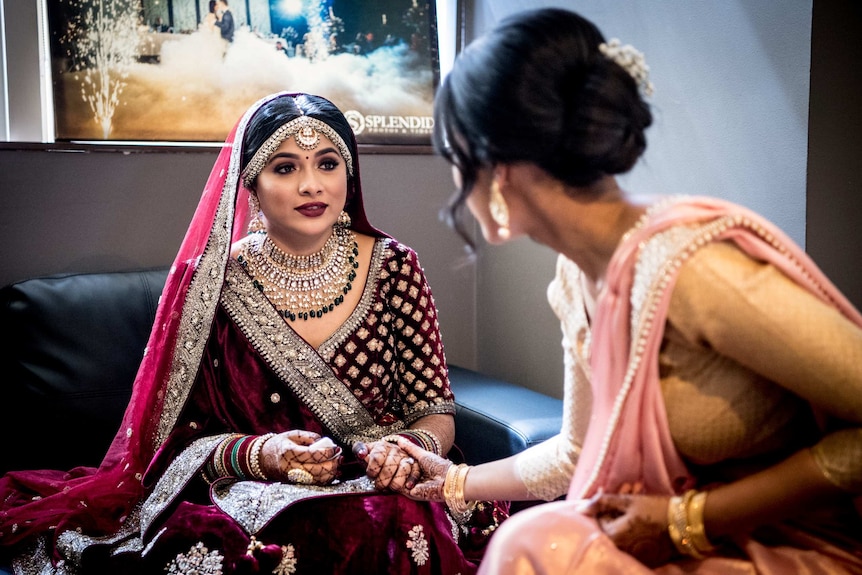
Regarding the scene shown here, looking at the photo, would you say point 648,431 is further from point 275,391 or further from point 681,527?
point 275,391

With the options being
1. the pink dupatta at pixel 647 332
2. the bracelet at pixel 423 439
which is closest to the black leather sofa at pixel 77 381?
the bracelet at pixel 423 439

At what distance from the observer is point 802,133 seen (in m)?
1.53

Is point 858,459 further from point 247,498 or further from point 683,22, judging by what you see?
point 683,22

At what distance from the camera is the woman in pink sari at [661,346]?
0.94 metres

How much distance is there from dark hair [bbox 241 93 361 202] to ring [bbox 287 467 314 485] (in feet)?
2.18

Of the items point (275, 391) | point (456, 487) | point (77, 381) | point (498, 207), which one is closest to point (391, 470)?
point (456, 487)

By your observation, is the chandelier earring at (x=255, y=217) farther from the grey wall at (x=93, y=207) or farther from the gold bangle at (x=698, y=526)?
the gold bangle at (x=698, y=526)

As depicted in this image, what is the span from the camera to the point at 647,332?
99 centimetres

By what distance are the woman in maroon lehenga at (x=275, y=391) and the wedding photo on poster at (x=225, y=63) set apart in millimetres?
712

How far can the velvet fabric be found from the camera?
3.20 feet

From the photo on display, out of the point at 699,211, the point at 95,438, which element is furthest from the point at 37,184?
the point at 699,211

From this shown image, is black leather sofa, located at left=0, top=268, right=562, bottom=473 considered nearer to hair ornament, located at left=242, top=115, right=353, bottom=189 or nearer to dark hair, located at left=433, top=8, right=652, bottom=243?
hair ornament, located at left=242, top=115, right=353, bottom=189

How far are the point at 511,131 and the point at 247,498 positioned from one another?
87 centimetres

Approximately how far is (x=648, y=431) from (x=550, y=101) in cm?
42
